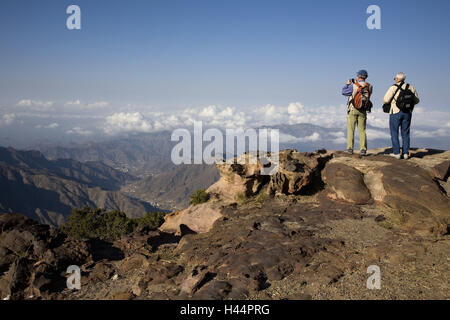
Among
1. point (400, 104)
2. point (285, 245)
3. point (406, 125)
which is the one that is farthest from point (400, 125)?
point (285, 245)

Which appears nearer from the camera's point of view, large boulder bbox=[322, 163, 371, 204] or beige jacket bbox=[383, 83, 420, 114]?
large boulder bbox=[322, 163, 371, 204]

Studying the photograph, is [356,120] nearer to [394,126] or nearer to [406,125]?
[394,126]

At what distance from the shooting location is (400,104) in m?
18.0

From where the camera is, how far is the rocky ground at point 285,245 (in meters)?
10.2

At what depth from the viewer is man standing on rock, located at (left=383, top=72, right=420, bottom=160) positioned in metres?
18.0

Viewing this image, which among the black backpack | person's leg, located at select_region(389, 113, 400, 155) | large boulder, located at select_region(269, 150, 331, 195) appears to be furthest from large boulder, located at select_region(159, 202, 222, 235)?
the black backpack

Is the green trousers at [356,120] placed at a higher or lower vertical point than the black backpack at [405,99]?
lower

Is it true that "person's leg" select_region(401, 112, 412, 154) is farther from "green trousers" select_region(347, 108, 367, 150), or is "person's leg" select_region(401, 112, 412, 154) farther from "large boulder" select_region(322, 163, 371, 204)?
"large boulder" select_region(322, 163, 371, 204)

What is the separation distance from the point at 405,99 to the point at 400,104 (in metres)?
0.38

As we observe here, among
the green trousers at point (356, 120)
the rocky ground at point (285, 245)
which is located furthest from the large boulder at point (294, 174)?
the green trousers at point (356, 120)

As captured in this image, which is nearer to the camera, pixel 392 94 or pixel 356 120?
pixel 392 94

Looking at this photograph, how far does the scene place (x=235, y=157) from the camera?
21.8 metres

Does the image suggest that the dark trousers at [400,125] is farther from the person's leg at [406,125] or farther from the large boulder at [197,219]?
the large boulder at [197,219]
